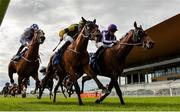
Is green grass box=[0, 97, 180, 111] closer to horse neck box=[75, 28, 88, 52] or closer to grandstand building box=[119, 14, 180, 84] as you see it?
horse neck box=[75, 28, 88, 52]

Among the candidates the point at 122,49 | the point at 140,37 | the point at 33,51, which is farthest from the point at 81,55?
the point at 33,51

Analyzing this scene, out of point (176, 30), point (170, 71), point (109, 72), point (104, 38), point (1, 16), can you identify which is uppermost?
point (176, 30)

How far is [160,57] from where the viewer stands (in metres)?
58.5

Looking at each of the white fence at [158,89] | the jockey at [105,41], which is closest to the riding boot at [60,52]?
the jockey at [105,41]

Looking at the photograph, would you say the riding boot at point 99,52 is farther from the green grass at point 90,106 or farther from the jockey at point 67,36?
the green grass at point 90,106

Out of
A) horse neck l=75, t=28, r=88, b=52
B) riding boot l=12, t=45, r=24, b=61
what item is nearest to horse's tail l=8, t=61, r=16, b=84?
riding boot l=12, t=45, r=24, b=61

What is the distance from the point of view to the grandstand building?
45.6m

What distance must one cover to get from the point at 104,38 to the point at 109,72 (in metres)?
1.42

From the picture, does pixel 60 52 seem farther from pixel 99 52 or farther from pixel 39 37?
pixel 39 37

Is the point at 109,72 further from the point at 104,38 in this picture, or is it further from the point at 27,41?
the point at 27,41

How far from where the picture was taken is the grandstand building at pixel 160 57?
45556 millimetres

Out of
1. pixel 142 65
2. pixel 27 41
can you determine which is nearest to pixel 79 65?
pixel 27 41

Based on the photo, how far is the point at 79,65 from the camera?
9797 millimetres

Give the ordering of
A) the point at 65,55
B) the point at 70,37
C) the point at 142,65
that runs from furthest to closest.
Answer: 1. the point at 142,65
2. the point at 70,37
3. the point at 65,55
